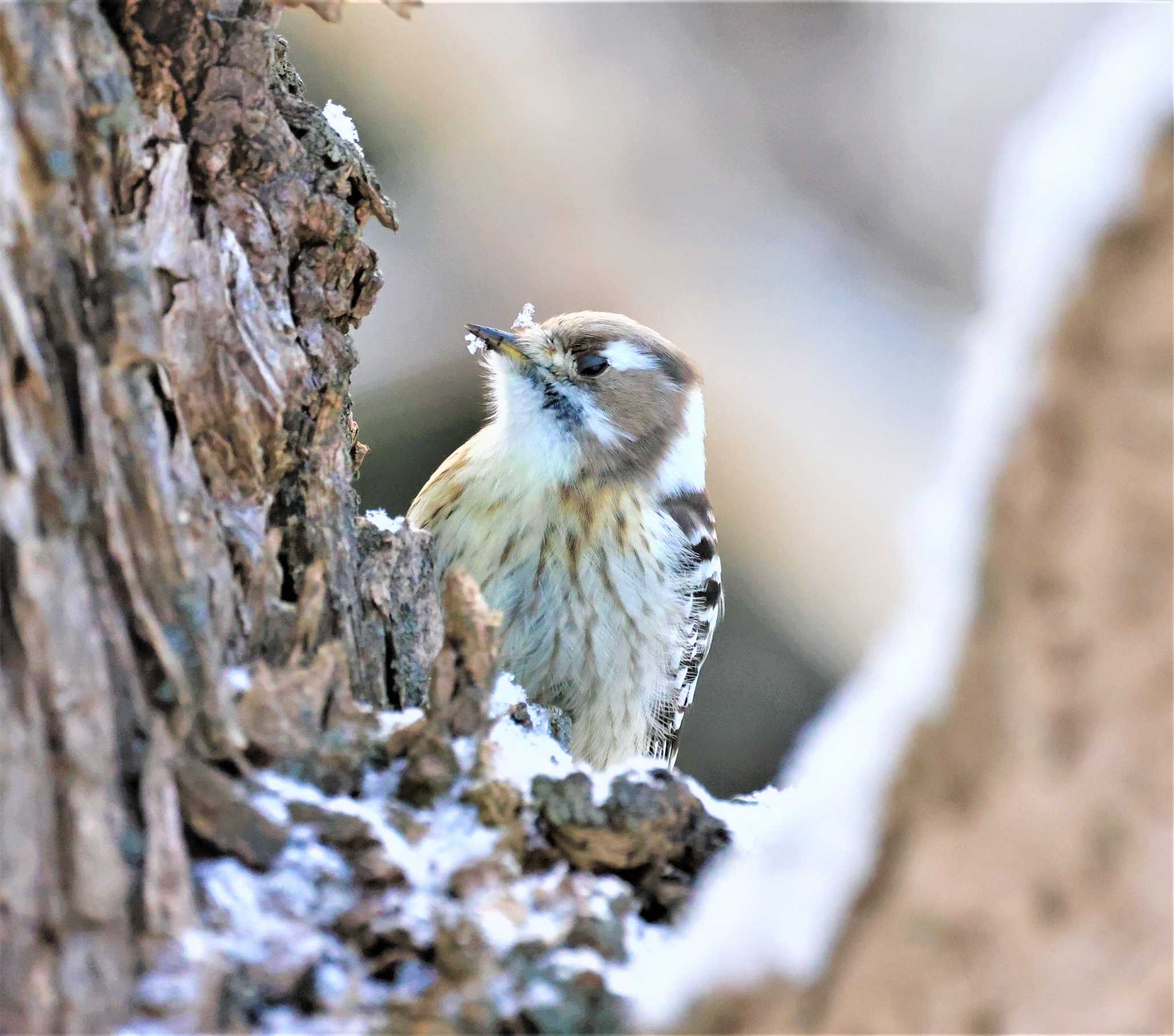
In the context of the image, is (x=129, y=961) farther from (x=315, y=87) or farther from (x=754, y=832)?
(x=315, y=87)

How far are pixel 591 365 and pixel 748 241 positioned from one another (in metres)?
2.77

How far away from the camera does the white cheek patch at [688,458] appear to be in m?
3.43

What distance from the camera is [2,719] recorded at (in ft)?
3.62

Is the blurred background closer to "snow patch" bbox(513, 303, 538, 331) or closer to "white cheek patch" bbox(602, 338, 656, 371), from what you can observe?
"snow patch" bbox(513, 303, 538, 331)

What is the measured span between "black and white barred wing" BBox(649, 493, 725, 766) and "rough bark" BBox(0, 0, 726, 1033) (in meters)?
1.71

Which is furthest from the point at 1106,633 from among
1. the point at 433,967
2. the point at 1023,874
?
the point at 433,967

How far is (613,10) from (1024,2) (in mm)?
1668

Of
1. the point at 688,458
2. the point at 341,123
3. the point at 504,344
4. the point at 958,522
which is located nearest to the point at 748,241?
the point at 688,458

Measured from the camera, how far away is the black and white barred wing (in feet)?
11.0

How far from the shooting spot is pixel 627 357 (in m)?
3.43

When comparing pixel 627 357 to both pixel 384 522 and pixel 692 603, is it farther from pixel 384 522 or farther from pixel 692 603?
pixel 384 522

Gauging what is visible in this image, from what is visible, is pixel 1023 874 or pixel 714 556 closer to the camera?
pixel 1023 874

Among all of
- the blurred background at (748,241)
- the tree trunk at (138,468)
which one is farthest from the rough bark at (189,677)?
the blurred background at (748,241)

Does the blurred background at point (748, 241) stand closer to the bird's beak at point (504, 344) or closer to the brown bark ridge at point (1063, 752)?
the bird's beak at point (504, 344)
